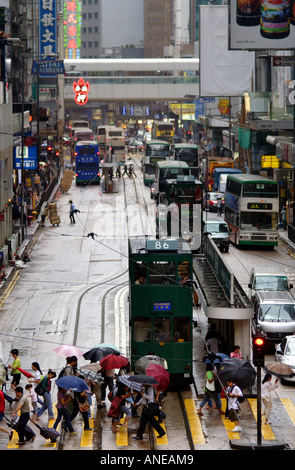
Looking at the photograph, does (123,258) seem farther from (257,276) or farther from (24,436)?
(24,436)

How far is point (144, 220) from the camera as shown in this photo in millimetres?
67938

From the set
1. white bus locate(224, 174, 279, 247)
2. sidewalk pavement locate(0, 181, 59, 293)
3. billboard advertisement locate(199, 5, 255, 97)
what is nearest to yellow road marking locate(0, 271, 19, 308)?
sidewalk pavement locate(0, 181, 59, 293)

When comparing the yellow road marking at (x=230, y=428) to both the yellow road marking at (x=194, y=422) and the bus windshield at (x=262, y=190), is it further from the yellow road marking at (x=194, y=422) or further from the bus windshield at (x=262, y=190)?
the bus windshield at (x=262, y=190)

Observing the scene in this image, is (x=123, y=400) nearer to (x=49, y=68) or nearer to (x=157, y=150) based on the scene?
(x=49, y=68)

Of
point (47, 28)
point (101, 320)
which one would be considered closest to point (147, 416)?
point (101, 320)

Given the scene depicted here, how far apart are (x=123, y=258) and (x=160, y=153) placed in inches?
1577

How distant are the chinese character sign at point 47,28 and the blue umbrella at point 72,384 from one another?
71812mm

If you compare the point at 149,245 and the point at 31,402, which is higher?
the point at 149,245

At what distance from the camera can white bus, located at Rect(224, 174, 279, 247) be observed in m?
54.1

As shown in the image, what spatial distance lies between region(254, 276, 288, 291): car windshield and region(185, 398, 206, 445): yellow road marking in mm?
11826

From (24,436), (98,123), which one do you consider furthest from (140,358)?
(98,123)

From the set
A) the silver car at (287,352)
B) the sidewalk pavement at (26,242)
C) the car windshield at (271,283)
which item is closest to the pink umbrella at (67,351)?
the silver car at (287,352)

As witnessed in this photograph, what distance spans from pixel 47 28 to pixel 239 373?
7397 centimetres

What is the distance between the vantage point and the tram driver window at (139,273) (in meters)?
28.3
